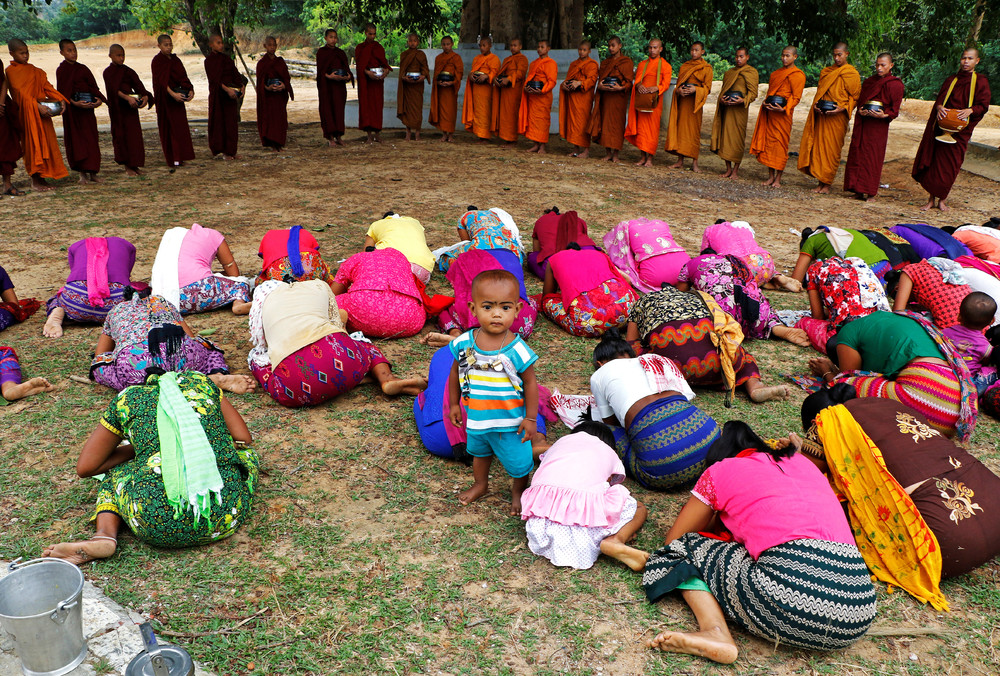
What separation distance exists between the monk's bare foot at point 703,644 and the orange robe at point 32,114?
339 inches

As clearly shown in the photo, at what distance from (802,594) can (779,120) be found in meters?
8.55

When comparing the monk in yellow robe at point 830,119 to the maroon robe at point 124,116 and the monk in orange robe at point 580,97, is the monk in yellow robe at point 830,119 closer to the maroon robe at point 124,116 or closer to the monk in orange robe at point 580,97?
the monk in orange robe at point 580,97

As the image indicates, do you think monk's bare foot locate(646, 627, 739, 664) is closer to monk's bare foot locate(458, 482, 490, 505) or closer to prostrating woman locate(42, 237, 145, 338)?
monk's bare foot locate(458, 482, 490, 505)

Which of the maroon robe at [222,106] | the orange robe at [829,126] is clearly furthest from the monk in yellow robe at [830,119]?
the maroon robe at [222,106]

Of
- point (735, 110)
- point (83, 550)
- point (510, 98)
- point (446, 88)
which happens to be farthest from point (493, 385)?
point (446, 88)

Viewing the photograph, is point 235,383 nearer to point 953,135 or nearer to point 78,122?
point 78,122

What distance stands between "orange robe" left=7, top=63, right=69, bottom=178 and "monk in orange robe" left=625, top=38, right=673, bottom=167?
24.2 ft

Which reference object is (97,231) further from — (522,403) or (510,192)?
(522,403)

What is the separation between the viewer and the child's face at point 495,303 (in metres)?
2.67

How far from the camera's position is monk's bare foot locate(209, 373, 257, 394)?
3.83 m

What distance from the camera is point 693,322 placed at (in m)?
3.88

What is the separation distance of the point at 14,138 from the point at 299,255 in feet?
17.0

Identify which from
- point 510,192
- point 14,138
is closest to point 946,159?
point 510,192

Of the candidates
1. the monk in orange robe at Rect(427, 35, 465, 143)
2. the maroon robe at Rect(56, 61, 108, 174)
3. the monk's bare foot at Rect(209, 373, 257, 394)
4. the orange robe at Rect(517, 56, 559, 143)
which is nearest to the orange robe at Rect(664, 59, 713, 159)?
the orange robe at Rect(517, 56, 559, 143)
